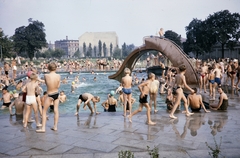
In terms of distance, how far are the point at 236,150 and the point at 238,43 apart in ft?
149

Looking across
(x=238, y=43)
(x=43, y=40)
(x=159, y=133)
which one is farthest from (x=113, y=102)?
(x=43, y=40)

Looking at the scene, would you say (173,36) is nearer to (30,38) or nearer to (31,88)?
(30,38)

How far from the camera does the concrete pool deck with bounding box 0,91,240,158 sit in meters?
4.64

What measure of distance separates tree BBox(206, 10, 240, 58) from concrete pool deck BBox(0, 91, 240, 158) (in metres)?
40.6

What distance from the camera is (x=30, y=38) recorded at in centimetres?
6228

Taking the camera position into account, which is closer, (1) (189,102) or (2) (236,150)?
(2) (236,150)

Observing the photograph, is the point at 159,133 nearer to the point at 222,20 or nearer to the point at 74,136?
the point at 74,136

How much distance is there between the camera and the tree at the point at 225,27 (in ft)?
145

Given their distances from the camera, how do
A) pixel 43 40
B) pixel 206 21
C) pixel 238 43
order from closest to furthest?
pixel 238 43
pixel 206 21
pixel 43 40

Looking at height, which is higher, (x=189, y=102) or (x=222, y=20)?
(x=222, y=20)

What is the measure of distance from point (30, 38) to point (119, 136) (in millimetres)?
62553

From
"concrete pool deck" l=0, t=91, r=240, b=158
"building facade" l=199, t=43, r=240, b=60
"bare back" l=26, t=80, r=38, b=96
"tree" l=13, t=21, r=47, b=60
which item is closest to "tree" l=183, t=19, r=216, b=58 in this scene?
"building facade" l=199, t=43, r=240, b=60

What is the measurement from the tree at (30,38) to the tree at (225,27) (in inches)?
1698

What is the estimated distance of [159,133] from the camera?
230 inches
